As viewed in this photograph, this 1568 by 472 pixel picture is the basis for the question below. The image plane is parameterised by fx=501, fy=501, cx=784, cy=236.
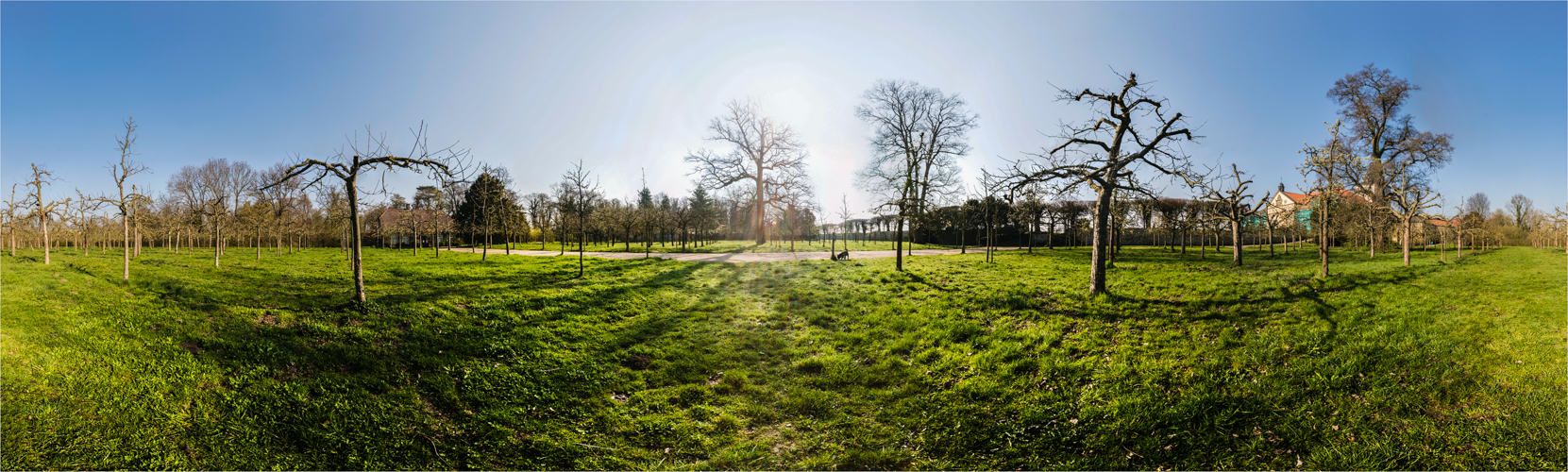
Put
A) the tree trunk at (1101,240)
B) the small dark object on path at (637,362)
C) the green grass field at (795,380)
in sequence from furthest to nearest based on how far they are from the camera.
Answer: the tree trunk at (1101,240), the small dark object on path at (637,362), the green grass field at (795,380)

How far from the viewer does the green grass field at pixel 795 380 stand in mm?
4574

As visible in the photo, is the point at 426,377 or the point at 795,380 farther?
the point at 795,380

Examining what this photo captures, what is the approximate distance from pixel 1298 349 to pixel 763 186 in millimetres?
29052

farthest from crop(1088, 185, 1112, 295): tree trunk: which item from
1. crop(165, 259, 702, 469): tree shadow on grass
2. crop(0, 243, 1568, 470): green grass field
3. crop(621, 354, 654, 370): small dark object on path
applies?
crop(621, 354, 654, 370): small dark object on path

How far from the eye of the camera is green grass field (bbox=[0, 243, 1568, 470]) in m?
4.57

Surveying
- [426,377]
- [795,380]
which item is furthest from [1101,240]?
[426,377]

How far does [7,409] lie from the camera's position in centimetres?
468

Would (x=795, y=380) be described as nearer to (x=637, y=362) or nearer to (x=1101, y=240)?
(x=637, y=362)

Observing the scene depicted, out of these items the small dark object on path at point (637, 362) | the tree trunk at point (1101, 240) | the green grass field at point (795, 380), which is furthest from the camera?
the tree trunk at point (1101, 240)

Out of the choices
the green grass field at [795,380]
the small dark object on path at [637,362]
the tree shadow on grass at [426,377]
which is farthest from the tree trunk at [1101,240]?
the small dark object on path at [637,362]

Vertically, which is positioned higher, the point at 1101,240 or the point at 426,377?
the point at 1101,240

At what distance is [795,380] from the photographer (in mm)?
6359

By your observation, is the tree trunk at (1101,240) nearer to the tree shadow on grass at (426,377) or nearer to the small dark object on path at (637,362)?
the tree shadow on grass at (426,377)

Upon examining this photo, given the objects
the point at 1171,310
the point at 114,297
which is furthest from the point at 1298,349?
the point at 114,297
